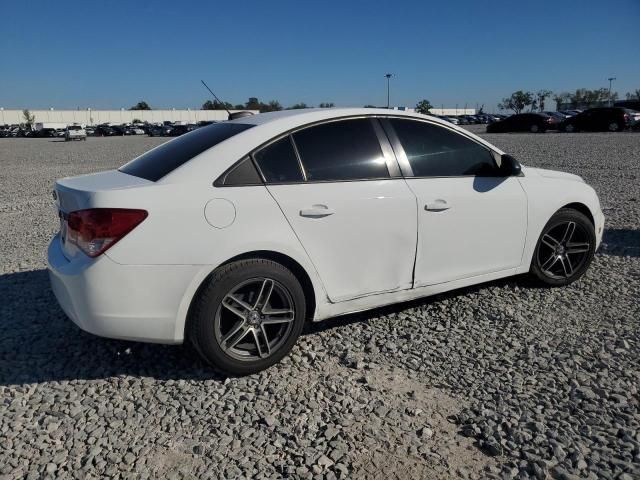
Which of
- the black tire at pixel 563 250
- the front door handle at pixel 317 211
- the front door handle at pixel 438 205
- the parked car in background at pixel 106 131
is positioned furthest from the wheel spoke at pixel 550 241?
the parked car in background at pixel 106 131

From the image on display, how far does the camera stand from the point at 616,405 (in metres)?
2.84

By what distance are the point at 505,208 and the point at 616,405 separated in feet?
5.46

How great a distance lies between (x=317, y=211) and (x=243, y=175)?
509mm

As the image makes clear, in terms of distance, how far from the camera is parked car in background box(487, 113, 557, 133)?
114 ft

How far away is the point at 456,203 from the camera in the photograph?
3.76 meters

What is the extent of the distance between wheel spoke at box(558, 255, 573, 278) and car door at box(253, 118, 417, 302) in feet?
5.71

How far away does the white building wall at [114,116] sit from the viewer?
105 m

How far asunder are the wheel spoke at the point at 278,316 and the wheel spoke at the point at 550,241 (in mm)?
2417

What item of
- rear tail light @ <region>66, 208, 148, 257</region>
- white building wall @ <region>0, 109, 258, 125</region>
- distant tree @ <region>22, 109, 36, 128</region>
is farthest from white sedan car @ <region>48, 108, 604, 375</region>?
distant tree @ <region>22, 109, 36, 128</region>

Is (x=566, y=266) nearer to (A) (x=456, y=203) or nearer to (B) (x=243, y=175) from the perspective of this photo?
(A) (x=456, y=203)

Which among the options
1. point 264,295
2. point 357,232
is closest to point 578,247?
point 357,232

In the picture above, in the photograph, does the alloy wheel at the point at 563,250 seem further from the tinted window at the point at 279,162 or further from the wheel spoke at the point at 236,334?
the wheel spoke at the point at 236,334

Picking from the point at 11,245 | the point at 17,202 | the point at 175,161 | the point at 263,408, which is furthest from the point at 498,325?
the point at 17,202

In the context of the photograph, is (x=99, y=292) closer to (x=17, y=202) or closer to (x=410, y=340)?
(x=410, y=340)
